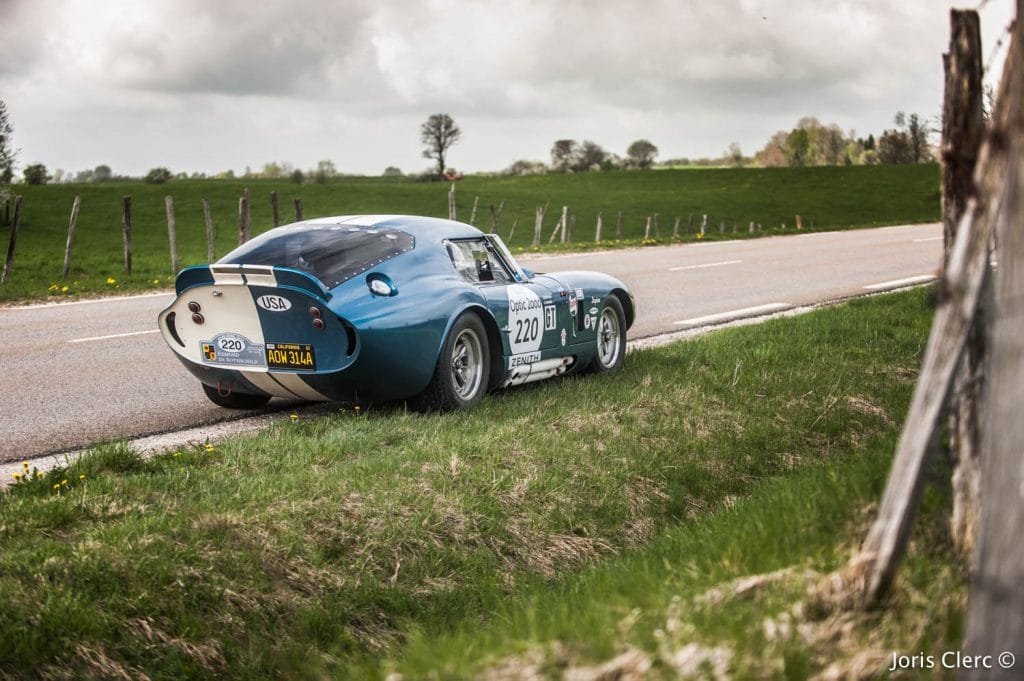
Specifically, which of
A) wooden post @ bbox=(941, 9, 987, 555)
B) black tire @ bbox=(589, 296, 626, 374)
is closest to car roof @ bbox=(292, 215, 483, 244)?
black tire @ bbox=(589, 296, 626, 374)

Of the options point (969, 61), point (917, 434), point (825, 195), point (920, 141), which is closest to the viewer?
point (917, 434)

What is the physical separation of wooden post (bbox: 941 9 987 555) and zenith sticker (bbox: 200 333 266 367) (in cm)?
484

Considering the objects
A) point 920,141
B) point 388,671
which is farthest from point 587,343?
point 920,141

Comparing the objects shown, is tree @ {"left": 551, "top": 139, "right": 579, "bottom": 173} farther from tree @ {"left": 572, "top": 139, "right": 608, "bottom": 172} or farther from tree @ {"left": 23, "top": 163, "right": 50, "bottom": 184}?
tree @ {"left": 23, "top": 163, "right": 50, "bottom": 184}

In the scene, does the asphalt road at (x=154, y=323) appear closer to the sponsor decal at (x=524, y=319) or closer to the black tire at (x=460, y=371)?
the black tire at (x=460, y=371)

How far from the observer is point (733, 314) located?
47.6ft

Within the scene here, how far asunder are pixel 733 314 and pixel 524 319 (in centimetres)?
670

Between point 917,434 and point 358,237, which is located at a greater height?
point 358,237

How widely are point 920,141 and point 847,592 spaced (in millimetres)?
110463

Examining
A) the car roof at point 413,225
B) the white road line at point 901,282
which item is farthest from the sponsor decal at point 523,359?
the white road line at point 901,282

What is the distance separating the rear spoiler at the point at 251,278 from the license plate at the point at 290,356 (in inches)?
15.6

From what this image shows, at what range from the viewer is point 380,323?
722 centimetres

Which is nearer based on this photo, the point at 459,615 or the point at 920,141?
the point at 459,615

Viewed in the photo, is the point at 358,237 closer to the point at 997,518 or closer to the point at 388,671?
the point at 388,671
